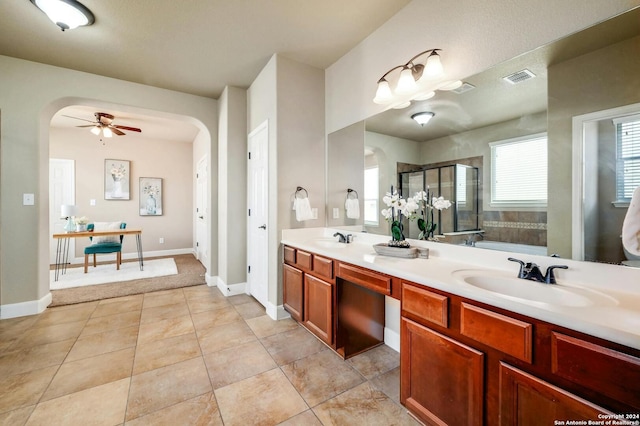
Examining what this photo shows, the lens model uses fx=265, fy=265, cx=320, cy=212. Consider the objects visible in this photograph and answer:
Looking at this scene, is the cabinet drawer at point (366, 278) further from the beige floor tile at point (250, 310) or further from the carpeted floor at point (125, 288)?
the carpeted floor at point (125, 288)

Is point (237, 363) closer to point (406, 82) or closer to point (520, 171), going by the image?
point (520, 171)

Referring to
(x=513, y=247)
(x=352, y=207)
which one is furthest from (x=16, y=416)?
(x=513, y=247)

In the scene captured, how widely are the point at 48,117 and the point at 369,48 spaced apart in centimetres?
367

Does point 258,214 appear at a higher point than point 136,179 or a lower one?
lower

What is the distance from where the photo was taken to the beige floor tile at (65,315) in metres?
2.72

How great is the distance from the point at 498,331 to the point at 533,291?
0.39 m

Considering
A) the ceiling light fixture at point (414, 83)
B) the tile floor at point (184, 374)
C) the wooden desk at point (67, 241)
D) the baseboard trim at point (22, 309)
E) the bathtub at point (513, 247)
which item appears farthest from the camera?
the wooden desk at point (67, 241)

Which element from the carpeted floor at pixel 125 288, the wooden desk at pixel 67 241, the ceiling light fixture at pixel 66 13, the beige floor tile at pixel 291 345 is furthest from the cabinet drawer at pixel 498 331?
the wooden desk at pixel 67 241

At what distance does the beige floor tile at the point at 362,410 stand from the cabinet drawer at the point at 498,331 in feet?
2.42

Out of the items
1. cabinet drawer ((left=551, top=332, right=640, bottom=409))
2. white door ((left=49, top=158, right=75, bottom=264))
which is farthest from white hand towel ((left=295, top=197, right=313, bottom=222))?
white door ((left=49, top=158, right=75, bottom=264))

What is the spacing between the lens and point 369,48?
2449 millimetres

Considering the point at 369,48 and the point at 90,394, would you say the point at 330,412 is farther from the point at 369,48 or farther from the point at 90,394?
the point at 369,48

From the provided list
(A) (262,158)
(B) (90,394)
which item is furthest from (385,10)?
(B) (90,394)

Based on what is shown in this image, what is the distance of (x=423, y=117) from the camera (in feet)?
6.54
